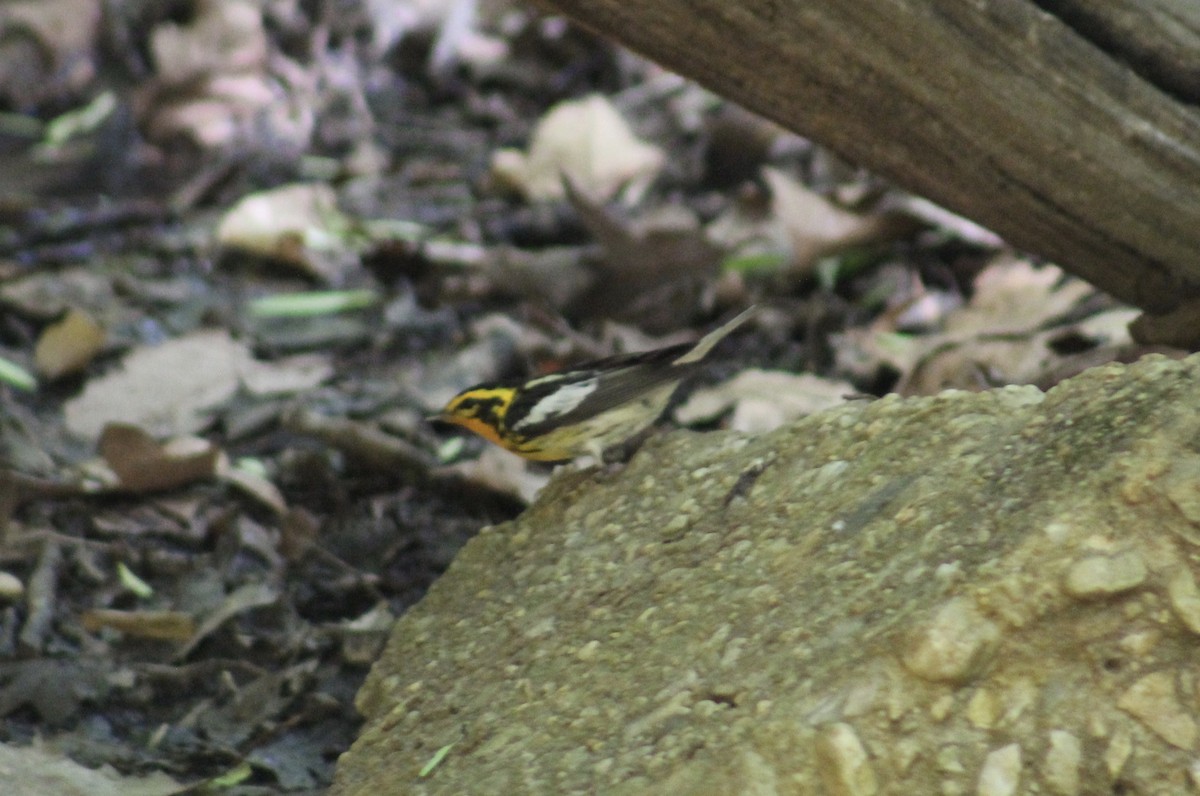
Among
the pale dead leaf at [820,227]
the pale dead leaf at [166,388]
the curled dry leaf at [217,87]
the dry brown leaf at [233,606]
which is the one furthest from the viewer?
the curled dry leaf at [217,87]

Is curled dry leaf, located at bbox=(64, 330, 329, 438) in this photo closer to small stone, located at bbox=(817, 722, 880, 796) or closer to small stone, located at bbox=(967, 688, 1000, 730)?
small stone, located at bbox=(817, 722, 880, 796)

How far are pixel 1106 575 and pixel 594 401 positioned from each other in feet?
6.36

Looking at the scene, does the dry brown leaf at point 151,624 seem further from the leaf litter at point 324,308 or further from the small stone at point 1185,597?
the small stone at point 1185,597

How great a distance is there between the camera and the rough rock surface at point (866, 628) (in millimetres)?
2281

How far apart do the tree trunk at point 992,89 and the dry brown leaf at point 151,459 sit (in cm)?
211

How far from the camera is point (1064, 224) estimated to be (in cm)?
376

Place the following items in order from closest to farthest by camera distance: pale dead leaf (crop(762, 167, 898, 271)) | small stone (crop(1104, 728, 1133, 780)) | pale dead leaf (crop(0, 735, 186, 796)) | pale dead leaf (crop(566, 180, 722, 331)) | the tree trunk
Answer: small stone (crop(1104, 728, 1133, 780)) < pale dead leaf (crop(0, 735, 186, 796)) < the tree trunk < pale dead leaf (crop(566, 180, 722, 331)) < pale dead leaf (crop(762, 167, 898, 271))

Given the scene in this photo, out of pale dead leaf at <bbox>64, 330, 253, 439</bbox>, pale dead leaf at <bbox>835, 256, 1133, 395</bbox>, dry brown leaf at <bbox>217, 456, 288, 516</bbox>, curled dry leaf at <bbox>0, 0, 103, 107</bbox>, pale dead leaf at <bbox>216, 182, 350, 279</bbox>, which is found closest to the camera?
pale dead leaf at <bbox>835, 256, 1133, 395</bbox>

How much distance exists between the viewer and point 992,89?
3.47 m

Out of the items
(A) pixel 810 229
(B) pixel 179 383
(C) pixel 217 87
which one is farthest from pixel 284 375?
(C) pixel 217 87

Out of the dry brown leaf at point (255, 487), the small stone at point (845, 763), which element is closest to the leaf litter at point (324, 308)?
the dry brown leaf at point (255, 487)

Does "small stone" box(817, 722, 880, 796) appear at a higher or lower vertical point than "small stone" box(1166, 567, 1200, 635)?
lower

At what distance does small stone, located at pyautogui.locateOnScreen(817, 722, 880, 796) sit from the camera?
2.29 meters

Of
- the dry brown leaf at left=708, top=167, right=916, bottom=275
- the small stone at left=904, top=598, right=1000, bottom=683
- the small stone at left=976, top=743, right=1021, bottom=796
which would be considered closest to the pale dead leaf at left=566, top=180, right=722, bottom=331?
the dry brown leaf at left=708, top=167, right=916, bottom=275
